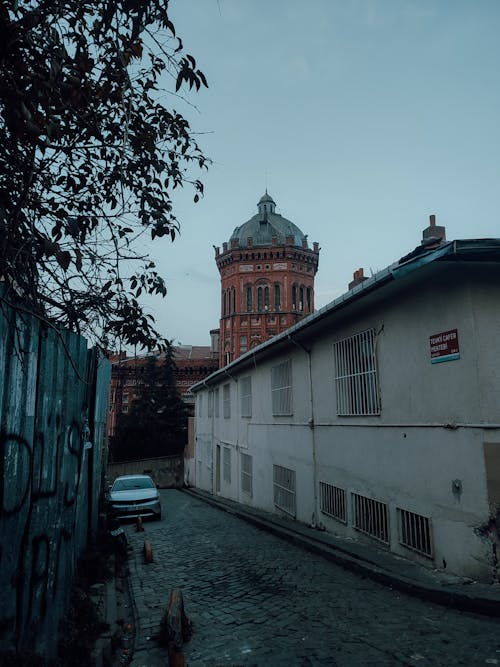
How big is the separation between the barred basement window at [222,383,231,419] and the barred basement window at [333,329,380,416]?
10752mm

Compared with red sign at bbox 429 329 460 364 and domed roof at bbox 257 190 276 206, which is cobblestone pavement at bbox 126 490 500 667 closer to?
red sign at bbox 429 329 460 364

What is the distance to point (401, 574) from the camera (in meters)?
6.27

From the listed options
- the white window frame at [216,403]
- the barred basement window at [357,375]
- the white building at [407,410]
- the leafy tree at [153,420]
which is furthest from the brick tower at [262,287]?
the barred basement window at [357,375]

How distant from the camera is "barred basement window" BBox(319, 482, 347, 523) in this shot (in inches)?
373

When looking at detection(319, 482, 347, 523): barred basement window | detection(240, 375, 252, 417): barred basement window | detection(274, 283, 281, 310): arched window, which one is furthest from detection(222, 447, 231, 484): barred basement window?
detection(274, 283, 281, 310): arched window

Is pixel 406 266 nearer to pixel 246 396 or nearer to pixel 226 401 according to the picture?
pixel 246 396

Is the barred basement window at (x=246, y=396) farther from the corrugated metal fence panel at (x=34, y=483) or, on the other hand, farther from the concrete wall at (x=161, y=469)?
the concrete wall at (x=161, y=469)

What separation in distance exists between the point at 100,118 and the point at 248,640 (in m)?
5.15

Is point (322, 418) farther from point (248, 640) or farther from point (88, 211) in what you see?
point (88, 211)

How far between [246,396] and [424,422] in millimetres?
10623

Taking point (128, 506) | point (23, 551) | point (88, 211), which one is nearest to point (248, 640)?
point (23, 551)

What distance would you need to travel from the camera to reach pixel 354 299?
25.5 feet

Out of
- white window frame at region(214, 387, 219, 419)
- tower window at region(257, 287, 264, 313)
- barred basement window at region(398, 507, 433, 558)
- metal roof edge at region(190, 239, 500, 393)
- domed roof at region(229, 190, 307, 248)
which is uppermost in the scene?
domed roof at region(229, 190, 307, 248)

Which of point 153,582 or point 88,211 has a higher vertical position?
point 88,211
